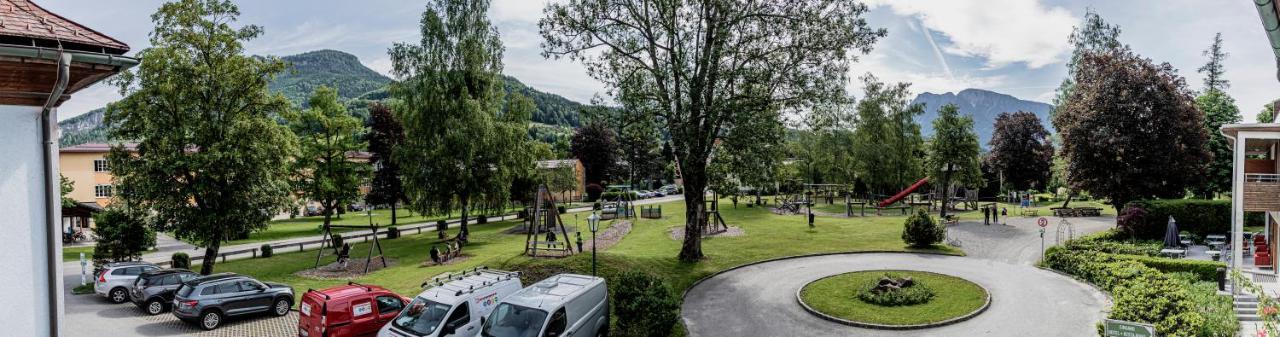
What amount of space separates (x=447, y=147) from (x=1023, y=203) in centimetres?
4748

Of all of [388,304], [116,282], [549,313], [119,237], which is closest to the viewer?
[549,313]

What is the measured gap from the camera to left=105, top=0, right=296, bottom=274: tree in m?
22.4

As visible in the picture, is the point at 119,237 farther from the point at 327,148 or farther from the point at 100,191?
the point at 100,191

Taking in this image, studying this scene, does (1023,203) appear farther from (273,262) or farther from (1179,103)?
(273,262)

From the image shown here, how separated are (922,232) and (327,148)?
38675 mm

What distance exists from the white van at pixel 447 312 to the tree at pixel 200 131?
1322cm

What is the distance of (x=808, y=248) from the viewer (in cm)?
2920

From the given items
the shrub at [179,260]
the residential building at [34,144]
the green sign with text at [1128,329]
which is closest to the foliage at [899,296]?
the green sign with text at [1128,329]

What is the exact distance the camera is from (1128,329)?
11.8 meters

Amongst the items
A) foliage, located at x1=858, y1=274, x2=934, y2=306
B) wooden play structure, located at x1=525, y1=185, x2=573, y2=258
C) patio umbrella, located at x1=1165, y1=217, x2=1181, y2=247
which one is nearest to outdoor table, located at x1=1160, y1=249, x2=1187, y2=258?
patio umbrella, located at x1=1165, y1=217, x2=1181, y2=247

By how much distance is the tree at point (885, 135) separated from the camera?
54.8 metres

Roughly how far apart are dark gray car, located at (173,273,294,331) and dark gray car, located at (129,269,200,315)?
2.10 meters

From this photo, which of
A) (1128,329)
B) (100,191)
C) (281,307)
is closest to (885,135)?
(1128,329)

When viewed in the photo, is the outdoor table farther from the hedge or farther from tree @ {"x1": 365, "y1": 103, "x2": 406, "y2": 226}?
tree @ {"x1": 365, "y1": 103, "x2": 406, "y2": 226}
